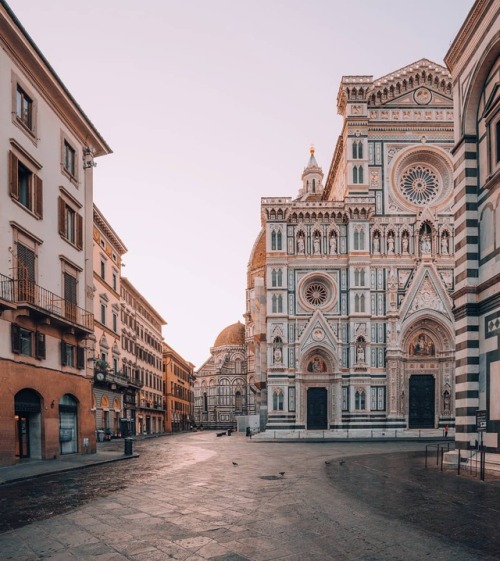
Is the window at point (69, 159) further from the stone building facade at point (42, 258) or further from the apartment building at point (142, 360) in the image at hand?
the apartment building at point (142, 360)

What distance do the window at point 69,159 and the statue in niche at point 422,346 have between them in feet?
110

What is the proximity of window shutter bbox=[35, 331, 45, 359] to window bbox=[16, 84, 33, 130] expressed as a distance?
815cm

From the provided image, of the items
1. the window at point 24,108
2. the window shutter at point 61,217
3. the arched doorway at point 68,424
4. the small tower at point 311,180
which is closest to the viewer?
the window at point 24,108

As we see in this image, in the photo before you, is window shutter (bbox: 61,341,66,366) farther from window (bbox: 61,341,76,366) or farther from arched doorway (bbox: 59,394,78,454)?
arched doorway (bbox: 59,394,78,454)

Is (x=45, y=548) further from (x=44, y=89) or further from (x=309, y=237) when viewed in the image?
(x=309, y=237)

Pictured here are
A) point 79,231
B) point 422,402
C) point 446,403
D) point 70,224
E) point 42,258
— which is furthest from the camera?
point 422,402

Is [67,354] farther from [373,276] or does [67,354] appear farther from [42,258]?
[373,276]

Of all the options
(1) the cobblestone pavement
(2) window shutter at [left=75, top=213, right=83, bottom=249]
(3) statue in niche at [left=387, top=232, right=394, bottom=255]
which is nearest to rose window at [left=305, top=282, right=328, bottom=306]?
(3) statue in niche at [left=387, top=232, right=394, bottom=255]

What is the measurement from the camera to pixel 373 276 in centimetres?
5178

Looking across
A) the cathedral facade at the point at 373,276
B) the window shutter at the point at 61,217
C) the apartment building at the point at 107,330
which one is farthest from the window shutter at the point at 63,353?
the cathedral facade at the point at 373,276

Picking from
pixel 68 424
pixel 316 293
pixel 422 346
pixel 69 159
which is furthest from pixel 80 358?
pixel 422 346

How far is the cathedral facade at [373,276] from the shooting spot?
50.9 meters

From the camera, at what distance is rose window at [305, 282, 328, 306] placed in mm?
52719

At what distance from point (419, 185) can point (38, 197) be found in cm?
3754
